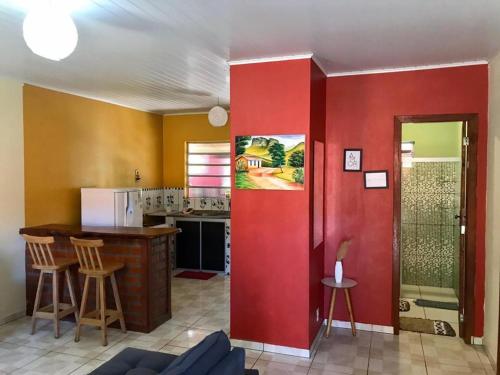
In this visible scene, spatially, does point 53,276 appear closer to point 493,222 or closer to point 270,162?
point 270,162

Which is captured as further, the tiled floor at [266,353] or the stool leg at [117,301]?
the stool leg at [117,301]

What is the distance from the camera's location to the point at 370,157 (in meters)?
3.86

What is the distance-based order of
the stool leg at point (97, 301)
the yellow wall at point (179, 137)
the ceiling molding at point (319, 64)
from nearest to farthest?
the ceiling molding at point (319, 64)
the stool leg at point (97, 301)
the yellow wall at point (179, 137)

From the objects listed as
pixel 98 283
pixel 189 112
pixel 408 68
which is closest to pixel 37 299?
pixel 98 283

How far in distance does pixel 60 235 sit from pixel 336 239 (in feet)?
9.19

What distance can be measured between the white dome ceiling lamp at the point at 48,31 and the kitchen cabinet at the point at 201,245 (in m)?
4.12

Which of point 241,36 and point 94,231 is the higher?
point 241,36

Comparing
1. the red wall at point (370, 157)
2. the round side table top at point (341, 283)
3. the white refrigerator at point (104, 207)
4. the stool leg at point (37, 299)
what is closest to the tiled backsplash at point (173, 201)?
the white refrigerator at point (104, 207)

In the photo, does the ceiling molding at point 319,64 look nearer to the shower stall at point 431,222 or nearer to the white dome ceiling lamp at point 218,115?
the white dome ceiling lamp at point 218,115

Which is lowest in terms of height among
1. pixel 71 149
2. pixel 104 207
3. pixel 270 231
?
pixel 270 231

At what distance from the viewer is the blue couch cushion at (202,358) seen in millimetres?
1672

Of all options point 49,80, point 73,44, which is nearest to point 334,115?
point 73,44

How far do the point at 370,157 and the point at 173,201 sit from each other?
12.6 ft

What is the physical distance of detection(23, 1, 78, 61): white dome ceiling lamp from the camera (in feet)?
6.04
